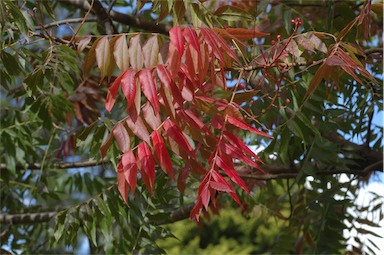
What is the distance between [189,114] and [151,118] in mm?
89

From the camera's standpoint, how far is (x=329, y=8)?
2.67 meters

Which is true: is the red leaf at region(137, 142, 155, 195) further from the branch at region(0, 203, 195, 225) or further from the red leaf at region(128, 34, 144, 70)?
the branch at region(0, 203, 195, 225)

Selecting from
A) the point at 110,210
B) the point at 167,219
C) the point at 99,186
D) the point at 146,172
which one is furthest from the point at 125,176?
the point at 99,186

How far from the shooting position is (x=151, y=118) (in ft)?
5.60

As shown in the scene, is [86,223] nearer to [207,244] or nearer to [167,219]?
[167,219]

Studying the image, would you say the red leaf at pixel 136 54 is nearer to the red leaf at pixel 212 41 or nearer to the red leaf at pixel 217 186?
the red leaf at pixel 212 41

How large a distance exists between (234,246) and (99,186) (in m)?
4.89

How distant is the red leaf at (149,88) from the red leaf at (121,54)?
15 cm

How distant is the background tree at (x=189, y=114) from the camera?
1.70 metres

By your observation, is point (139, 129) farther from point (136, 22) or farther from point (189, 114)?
point (136, 22)

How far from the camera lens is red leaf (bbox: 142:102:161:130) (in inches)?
66.9

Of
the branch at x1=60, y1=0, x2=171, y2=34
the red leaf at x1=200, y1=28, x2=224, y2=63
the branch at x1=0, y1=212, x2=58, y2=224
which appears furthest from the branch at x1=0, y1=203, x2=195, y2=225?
the red leaf at x1=200, y1=28, x2=224, y2=63

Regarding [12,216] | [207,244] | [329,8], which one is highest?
[329,8]

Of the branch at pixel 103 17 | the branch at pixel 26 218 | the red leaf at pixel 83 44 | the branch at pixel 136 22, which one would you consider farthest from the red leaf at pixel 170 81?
the branch at pixel 26 218
